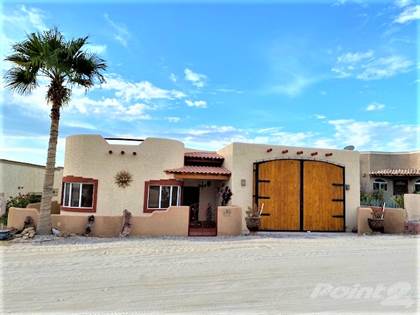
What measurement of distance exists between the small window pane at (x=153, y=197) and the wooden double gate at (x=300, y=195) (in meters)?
4.96

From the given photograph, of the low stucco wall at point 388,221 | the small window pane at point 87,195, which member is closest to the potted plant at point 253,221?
the low stucco wall at point 388,221

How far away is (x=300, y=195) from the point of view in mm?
16734

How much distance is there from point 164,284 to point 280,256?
14.7 ft

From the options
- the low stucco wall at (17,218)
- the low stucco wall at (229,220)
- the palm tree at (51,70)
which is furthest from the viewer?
the low stucco wall at (229,220)

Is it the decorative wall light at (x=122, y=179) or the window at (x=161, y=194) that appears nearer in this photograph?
the decorative wall light at (x=122, y=179)

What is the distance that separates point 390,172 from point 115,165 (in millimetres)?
24528

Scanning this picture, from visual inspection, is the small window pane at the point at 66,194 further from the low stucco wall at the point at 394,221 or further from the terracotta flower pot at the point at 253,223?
the low stucco wall at the point at 394,221

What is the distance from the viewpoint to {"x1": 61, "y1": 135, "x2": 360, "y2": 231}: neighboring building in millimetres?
16328

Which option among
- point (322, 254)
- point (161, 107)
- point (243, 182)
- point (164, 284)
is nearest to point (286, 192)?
point (243, 182)

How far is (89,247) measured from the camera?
11.0 m

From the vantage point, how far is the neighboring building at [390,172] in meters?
29.7

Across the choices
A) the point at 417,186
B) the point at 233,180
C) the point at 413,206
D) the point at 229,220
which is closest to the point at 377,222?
the point at 413,206

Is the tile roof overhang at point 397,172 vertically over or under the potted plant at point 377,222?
over

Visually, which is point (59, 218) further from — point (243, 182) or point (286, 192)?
point (286, 192)
